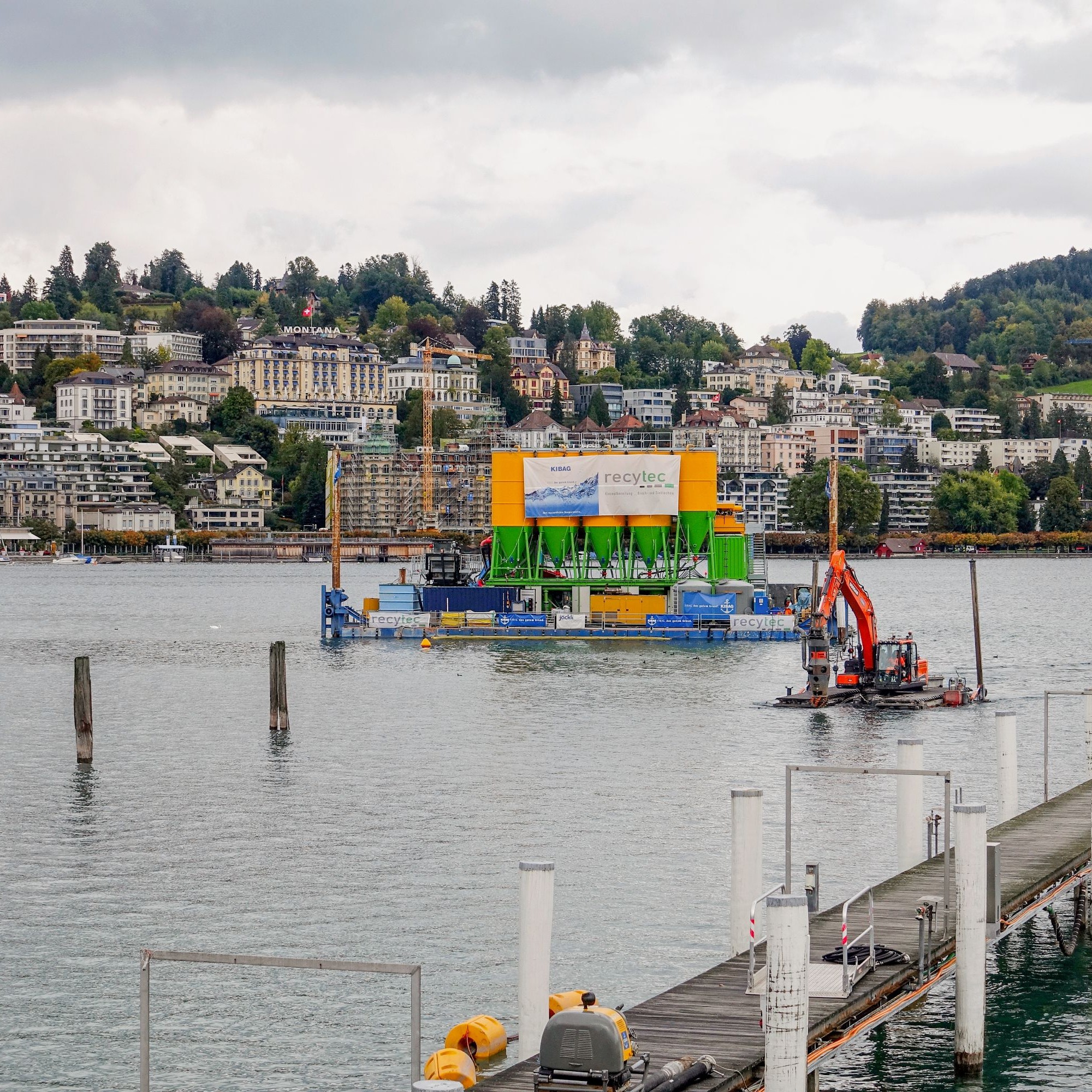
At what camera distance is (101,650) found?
88.6 meters

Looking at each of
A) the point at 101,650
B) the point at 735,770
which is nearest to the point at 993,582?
the point at 101,650

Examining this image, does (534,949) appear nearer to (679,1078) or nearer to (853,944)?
(679,1078)

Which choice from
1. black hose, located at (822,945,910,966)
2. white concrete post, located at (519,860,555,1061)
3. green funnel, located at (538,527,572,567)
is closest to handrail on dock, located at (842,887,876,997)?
black hose, located at (822,945,910,966)

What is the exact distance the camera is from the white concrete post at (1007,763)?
27.0 metres

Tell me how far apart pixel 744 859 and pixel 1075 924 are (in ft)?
25.2

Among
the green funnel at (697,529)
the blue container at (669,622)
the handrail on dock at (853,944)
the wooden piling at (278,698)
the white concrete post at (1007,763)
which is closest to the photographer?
the handrail on dock at (853,944)

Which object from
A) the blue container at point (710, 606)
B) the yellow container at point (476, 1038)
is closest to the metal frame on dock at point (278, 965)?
the yellow container at point (476, 1038)

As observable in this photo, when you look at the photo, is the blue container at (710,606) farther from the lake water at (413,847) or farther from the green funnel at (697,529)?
the lake water at (413,847)

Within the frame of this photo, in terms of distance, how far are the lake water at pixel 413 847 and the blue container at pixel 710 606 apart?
32.6ft

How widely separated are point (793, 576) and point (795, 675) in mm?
116962

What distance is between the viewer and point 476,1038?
59.6 ft

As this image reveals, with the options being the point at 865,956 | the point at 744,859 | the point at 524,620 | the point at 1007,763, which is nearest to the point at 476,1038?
the point at 744,859

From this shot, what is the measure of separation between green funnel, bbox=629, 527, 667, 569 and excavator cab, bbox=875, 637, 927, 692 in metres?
30.2

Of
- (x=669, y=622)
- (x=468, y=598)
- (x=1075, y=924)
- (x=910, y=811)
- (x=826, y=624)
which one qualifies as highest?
(x=826, y=624)
